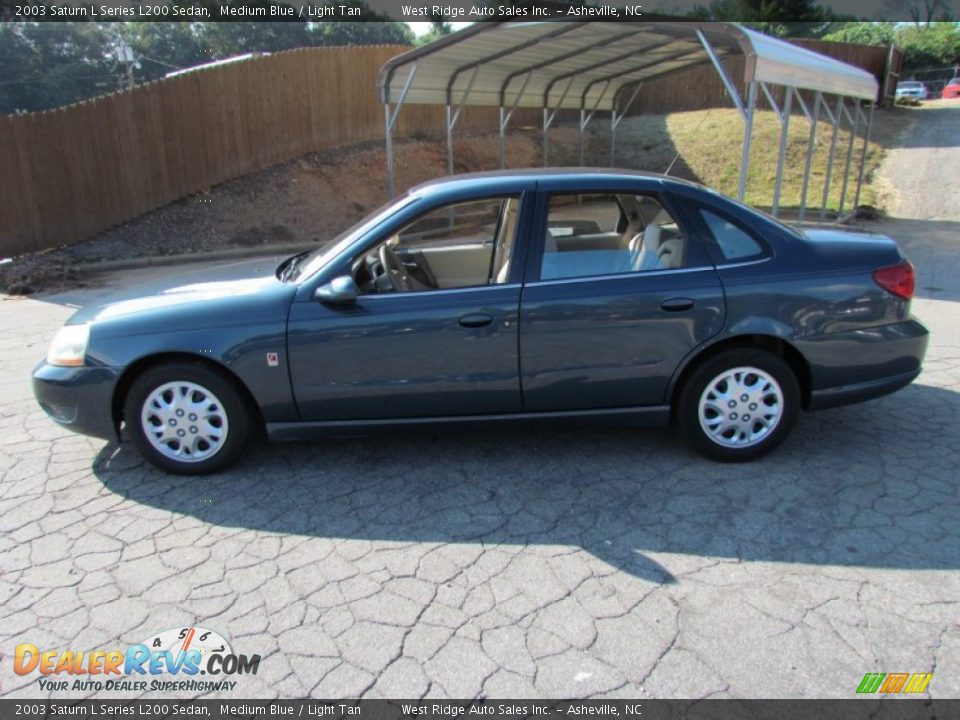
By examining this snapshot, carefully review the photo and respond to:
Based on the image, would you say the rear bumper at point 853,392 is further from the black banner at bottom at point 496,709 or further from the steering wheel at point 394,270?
the steering wheel at point 394,270

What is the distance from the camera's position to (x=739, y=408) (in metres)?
3.83

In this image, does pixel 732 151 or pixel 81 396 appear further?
pixel 732 151

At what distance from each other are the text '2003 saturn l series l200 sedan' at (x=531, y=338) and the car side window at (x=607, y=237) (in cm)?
1

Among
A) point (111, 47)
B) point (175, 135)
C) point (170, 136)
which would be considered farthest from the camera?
point (111, 47)

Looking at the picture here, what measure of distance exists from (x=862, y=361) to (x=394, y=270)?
2.68 meters

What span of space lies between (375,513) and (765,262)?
2.48 m

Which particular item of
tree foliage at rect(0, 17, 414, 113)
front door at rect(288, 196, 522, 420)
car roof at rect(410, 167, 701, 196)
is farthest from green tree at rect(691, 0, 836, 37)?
front door at rect(288, 196, 522, 420)

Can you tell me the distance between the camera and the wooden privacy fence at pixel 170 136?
1191 cm

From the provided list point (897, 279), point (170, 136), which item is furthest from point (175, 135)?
point (897, 279)

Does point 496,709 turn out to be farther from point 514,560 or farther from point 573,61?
point 573,61

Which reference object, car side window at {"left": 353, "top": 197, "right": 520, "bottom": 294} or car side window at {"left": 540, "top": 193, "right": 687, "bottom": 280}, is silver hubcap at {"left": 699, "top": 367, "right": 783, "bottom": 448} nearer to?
car side window at {"left": 540, "top": 193, "right": 687, "bottom": 280}

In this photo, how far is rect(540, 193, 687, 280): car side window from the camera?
379 centimetres

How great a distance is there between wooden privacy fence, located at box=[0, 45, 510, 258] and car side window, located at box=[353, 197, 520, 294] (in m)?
10.6

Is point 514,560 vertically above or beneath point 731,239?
beneath
